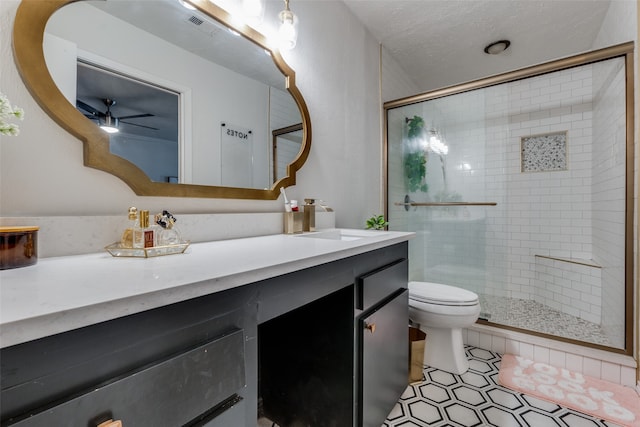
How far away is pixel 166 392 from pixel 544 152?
3485mm

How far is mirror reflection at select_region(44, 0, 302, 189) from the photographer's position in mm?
825

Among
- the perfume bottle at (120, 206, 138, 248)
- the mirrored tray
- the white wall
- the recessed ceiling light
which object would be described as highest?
the recessed ceiling light

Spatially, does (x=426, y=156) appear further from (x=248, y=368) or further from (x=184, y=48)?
(x=248, y=368)

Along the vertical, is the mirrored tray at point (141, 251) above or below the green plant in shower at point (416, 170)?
below

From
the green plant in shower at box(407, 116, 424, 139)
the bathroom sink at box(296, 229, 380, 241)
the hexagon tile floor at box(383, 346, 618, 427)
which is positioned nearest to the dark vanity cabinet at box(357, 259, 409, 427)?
the hexagon tile floor at box(383, 346, 618, 427)

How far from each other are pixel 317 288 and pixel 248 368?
28 centimetres

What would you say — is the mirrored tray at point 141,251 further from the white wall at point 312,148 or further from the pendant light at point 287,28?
the pendant light at point 287,28

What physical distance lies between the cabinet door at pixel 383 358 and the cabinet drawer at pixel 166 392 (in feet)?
1.92

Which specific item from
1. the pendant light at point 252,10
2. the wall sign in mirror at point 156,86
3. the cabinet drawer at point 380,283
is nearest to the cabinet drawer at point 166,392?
the cabinet drawer at point 380,283

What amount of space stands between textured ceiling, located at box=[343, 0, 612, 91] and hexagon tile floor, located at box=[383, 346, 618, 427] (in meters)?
2.42

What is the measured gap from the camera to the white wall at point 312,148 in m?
0.72

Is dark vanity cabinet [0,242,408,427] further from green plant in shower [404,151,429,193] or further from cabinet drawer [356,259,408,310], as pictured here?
green plant in shower [404,151,429,193]

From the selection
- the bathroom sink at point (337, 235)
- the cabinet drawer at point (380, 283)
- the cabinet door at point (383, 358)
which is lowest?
the cabinet door at point (383, 358)

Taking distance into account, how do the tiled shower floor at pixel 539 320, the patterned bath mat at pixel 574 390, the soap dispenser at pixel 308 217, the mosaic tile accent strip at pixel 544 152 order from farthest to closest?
the mosaic tile accent strip at pixel 544 152 < the tiled shower floor at pixel 539 320 < the soap dispenser at pixel 308 217 < the patterned bath mat at pixel 574 390
